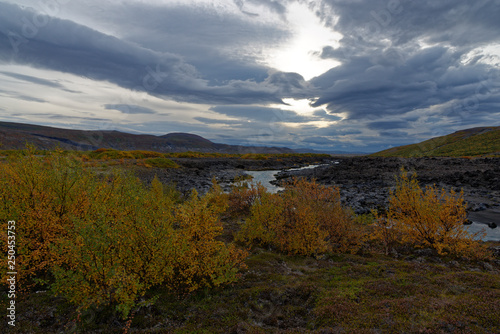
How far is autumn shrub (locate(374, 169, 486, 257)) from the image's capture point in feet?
39.2

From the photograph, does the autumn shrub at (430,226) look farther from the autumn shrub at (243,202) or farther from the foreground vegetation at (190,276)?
the autumn shrub at (243,202)

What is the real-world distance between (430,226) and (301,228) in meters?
6.94

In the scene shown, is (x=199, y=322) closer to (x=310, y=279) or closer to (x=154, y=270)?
(x=154, y=270)

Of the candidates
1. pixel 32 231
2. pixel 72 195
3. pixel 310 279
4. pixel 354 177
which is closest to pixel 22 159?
pixel 72 195

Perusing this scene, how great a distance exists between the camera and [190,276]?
325 inches

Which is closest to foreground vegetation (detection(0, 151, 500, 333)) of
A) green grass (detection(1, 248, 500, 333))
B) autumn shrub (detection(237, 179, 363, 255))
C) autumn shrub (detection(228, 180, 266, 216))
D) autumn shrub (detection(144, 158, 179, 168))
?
green grass (detection(1, 248, 500, 333))

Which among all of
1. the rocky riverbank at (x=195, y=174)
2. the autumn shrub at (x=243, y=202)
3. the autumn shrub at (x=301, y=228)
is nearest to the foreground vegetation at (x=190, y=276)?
the autumn shrub at (x=301, y=228)

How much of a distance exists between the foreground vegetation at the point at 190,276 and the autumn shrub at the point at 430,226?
0.38 ft

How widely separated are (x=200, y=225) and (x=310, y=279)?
498cm

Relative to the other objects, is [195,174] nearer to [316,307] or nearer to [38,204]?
[38,204]

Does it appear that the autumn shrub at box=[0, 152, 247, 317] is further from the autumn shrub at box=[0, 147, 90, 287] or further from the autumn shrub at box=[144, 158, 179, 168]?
the autumn shrub at box=[144, 158, 179, 168]

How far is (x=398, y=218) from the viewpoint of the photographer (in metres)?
13.7

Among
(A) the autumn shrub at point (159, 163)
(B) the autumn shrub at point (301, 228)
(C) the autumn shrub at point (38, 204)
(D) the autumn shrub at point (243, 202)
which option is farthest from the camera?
(A) the autumn shrub at point (159, 163)

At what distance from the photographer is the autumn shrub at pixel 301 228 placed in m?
12.5
